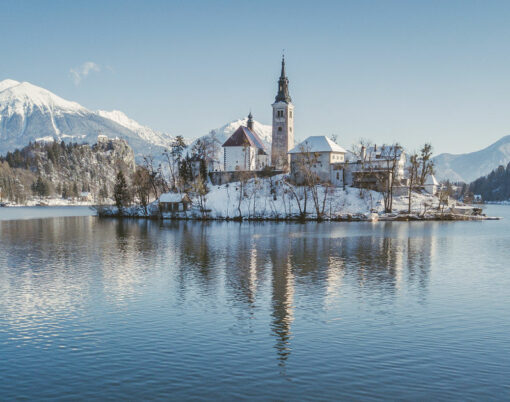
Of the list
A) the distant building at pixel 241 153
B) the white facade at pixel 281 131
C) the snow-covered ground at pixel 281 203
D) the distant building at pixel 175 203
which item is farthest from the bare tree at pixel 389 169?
the distant building at pixel 175 203

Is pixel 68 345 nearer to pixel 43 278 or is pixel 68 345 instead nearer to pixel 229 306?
pixel 229 306

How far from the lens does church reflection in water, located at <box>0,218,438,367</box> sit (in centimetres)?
3080

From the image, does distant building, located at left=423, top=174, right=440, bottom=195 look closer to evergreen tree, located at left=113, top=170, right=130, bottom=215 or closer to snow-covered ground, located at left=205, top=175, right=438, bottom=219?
snow-covered ground, located at left=205, top=175, right=438, bottom=219

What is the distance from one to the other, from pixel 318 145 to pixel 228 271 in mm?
89186

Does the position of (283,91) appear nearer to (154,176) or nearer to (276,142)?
(276,142)

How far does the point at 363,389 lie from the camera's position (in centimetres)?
1791

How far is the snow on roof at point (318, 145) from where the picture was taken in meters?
126

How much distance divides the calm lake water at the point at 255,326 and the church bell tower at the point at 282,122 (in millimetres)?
90502

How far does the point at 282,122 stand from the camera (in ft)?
462

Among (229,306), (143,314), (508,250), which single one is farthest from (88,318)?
(508,250)

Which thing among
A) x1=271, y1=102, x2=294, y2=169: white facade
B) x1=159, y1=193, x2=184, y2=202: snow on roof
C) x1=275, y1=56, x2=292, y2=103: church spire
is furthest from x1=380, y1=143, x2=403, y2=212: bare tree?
x1=159, y1=193, x2=184, y2=202: snow on roof

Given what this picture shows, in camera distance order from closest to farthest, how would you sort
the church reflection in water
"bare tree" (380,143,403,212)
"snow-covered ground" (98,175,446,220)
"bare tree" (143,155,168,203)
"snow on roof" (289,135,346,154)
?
the church reflection in water → "snow-covered ground" (98,175,446,220) → "bare tree" (380,143,403,212) → "snow on roof" (289,135,346,154) → "bare tree" (143,155,168,203)

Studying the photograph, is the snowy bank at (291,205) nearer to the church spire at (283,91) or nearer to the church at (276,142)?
the church at (276,142)

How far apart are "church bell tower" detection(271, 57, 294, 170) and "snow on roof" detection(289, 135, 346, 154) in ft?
38.3
